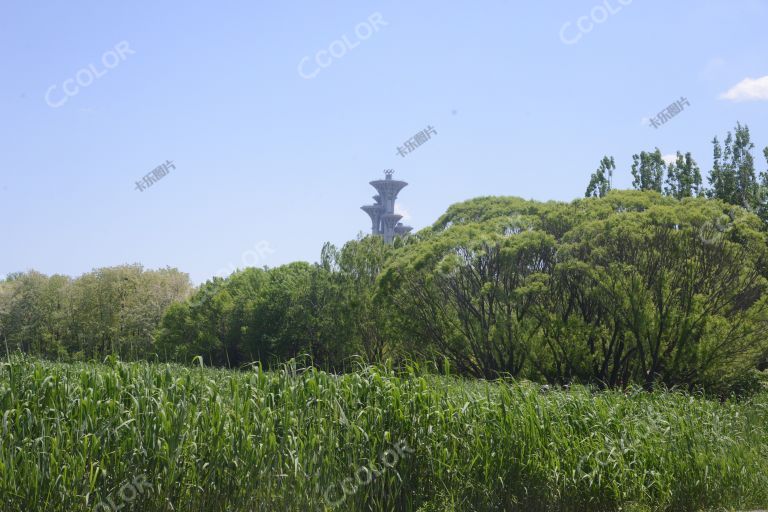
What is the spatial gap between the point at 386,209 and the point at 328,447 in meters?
128

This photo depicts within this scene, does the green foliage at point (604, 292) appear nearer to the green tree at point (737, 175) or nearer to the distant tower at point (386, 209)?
the green tree at point (737, 175)

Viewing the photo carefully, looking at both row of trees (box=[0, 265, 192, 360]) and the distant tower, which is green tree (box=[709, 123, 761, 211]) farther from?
the distant tower

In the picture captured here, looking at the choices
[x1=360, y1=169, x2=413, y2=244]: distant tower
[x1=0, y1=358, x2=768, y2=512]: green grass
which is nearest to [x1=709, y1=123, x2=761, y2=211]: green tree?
[x1=0, y1=358, x2=768, y2=512]: green grass

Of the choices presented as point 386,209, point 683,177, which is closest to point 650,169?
point 683,177

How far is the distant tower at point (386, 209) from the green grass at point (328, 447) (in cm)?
12326

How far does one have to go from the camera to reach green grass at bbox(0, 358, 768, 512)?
657 centimetres

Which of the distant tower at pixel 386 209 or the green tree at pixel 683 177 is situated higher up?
the distant tower at pixel 386 209

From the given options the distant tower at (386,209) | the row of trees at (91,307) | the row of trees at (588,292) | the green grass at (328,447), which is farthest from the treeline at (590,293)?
the distant tower at (386,209)

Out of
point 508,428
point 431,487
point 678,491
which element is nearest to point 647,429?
point 678,491

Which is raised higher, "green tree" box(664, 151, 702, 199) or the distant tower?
the distant tower

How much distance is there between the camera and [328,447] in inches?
281

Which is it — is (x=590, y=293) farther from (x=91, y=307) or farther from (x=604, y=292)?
(x=91, y=307)

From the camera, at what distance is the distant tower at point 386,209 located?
133m

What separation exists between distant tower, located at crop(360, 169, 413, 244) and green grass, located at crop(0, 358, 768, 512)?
123257mm
